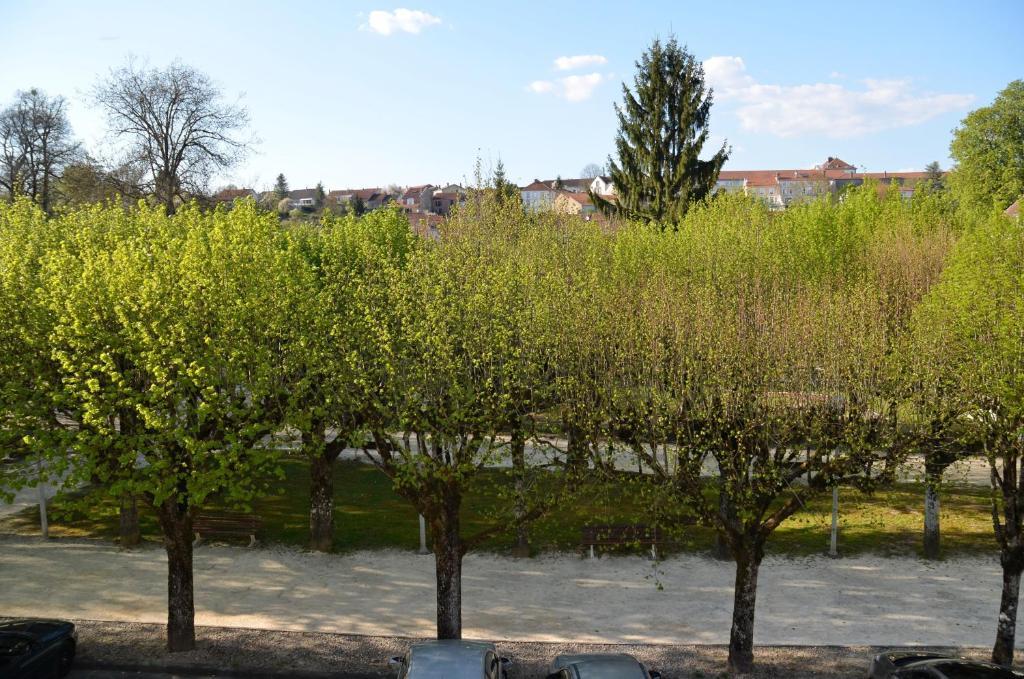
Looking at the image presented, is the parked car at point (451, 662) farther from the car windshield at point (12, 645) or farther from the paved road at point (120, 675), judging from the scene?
the car windshield at point (12, 645)

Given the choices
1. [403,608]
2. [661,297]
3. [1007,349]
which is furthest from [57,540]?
[1007,349]

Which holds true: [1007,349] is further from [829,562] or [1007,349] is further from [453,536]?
[453,536]

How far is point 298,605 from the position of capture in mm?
17438

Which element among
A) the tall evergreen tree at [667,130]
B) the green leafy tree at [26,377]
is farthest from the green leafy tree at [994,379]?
the tall evergreen tree at [667,130]

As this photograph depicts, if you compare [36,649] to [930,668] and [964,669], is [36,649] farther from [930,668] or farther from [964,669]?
[964,669]

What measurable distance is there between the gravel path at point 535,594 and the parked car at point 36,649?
7.64 ft

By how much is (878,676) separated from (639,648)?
4.30 meters

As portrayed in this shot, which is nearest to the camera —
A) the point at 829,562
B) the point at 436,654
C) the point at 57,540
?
the point at 436,654

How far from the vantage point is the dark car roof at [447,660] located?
11.6 m

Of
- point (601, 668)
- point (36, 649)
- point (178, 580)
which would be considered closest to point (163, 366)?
point (178, 580)

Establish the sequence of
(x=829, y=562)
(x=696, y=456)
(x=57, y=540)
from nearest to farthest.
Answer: (x=696, y=456), (x=829, y=562), (x=57, y=540)

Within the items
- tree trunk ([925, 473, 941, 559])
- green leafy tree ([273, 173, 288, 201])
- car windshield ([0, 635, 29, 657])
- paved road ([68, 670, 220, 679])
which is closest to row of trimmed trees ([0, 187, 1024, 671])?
paved road ([68, 670, 220, 679])

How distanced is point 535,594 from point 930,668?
335 inches

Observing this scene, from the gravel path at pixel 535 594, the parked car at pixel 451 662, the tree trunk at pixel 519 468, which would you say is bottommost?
the gravel path at pixel 535 594
